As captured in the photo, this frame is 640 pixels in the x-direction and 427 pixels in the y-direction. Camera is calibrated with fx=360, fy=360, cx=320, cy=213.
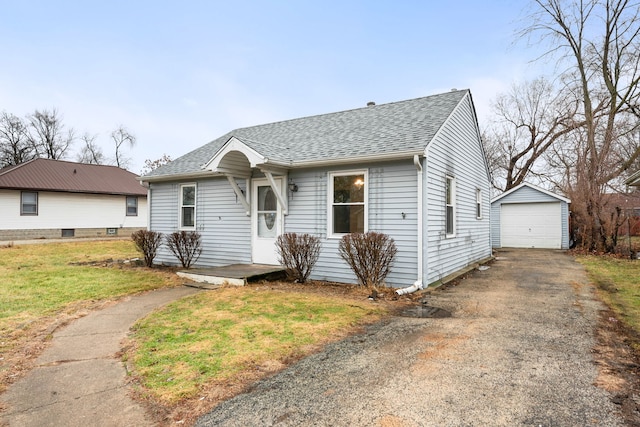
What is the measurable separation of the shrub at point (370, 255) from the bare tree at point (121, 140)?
42138 millimetres

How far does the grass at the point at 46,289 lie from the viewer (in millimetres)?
4422

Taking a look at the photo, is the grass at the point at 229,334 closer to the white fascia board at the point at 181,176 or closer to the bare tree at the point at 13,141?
the white fascia board at the point at 181,176

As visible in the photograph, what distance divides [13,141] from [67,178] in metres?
18.9

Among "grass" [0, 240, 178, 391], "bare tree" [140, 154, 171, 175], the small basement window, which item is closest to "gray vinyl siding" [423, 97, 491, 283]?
"grass" [0, 240, 178, 391]

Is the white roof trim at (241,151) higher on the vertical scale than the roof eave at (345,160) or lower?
higher

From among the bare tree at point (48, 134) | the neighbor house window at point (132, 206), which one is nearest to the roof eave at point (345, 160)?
the neighbor house window at point (132, 206)

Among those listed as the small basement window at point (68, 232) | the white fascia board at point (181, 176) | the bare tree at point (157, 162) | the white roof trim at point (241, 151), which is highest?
the bare tree at point (157, 162)

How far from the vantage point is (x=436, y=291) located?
703 centimetres

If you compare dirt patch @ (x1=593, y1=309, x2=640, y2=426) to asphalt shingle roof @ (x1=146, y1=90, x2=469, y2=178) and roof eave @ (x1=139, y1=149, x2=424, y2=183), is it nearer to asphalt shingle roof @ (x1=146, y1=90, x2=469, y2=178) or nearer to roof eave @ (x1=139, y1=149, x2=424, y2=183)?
roof eave @ (x1=139, y1=149, x2=424, y2=183)

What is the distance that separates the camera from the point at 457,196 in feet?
30.5

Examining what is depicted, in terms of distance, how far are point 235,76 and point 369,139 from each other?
14.1 metres

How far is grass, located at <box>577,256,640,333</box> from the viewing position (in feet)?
17.8

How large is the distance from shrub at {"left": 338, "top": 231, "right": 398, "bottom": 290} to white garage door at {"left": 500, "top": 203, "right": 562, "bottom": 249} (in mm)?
13554

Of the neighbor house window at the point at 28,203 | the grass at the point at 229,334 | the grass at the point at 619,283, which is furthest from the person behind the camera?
the neighbor house window at the point at 28,203
